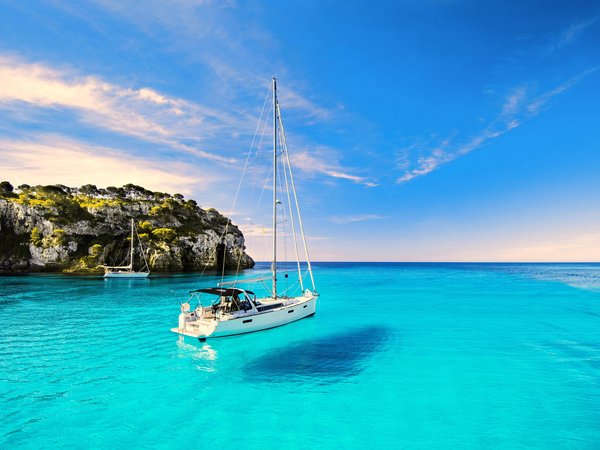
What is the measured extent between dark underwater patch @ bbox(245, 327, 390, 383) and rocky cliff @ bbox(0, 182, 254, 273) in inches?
2676

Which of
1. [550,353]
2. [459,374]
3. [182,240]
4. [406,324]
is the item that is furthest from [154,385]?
[182,240]

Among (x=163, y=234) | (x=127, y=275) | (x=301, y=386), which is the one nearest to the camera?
(x=301, y=386)

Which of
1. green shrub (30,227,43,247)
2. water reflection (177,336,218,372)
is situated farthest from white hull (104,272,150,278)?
water reflection (177,336,218,372)

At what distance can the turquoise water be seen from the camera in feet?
32.0

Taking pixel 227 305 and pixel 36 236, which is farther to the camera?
pixel 36 236

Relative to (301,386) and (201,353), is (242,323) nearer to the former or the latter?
(201,353)

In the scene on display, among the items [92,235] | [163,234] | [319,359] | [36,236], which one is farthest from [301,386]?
[36,236]

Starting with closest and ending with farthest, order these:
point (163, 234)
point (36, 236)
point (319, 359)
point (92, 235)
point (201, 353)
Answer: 1. point (319, 359)
2. point (201, 353)
3. point (36, 236)
4. point (92, 235)
5. point (163, 234)

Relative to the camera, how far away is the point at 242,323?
20.0m

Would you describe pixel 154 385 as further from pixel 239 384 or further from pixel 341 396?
pixel 341 396

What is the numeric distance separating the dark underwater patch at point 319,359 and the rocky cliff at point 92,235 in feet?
223

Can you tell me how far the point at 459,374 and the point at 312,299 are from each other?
13389mm

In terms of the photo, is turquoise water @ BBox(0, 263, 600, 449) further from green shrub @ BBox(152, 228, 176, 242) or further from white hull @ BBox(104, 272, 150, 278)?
green shrub @ BBox(152, 228, 176, 242)

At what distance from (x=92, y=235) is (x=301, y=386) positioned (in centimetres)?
9692
